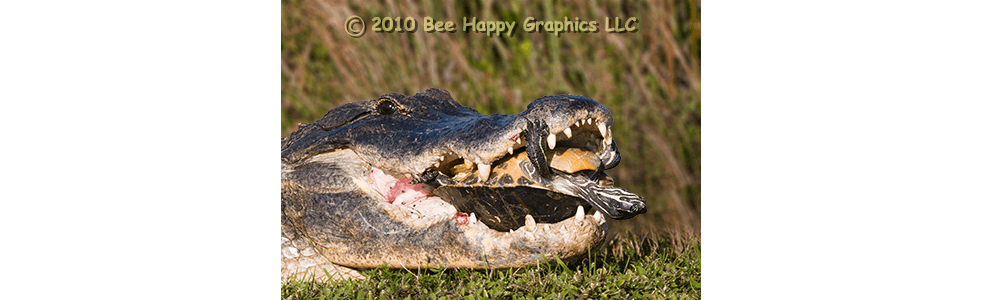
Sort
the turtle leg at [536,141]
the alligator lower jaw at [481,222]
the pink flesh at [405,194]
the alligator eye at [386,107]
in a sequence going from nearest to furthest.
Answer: the turtle leg at [536,141], the alligator lower jaw at [481,222], the pink flesh at [405,194], the alligator eye at [386,107]

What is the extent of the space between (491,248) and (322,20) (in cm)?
303

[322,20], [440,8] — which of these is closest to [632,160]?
[440,8]

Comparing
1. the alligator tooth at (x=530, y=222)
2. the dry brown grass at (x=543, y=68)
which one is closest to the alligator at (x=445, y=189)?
the alligator tooth at (x=530, y=222)

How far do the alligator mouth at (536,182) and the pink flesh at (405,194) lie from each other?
0.05m

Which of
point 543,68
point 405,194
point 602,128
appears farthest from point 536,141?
point 543,68

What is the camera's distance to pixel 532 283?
85.8 inches

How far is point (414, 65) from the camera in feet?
16.1

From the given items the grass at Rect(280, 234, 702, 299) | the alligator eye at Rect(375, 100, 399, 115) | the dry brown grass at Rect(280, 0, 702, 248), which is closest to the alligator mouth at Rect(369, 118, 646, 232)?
the grass at Rect(280, 234, 702, 299)

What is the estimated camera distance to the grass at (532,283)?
Answer: 7.09 feet

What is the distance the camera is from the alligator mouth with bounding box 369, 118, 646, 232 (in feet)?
6.59

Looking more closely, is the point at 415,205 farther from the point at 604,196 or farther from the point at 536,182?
the point at 604,196

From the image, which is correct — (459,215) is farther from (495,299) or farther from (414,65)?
(414,65)

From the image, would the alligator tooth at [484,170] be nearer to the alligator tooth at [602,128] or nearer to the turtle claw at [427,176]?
the turtle claw at [427,176]

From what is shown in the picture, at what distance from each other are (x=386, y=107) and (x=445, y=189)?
2.16ft
